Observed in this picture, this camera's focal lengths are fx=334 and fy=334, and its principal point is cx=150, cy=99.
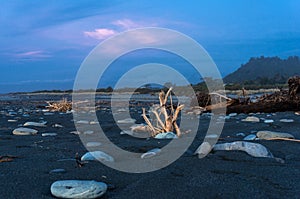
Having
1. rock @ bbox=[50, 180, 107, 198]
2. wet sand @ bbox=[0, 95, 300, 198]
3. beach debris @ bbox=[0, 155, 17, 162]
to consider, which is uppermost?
rock @ bbox=[50, 180, 107, 198]

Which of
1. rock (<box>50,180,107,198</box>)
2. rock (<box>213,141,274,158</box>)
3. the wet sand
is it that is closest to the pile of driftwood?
the wet sand

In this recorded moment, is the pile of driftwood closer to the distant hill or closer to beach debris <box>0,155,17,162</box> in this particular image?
beach debris <box>0,155,17,162</box>

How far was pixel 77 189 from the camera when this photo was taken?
170 cm

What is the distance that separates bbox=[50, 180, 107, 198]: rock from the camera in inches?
66.4

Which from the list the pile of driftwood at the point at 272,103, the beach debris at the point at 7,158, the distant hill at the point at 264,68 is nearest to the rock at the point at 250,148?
the beach debris at the point at 7,158

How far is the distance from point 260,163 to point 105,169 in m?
1.13

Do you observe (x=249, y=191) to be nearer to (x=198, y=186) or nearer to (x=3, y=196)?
(x=198, y=186)

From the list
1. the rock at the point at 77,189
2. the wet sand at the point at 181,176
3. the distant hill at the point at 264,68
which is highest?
the distant hill at the point at 264,68

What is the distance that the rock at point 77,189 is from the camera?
1.69 metres

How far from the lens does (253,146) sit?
276cm

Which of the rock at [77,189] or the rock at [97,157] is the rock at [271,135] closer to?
the rock at [97,157]

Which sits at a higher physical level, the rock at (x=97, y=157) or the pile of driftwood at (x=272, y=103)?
the pile of driftwood at (x=272, y=103)

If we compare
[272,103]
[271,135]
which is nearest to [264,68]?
[272,103]

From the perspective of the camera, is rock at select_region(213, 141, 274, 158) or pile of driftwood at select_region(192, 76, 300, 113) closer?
rock at select_region(213, 141, 274, 158)
